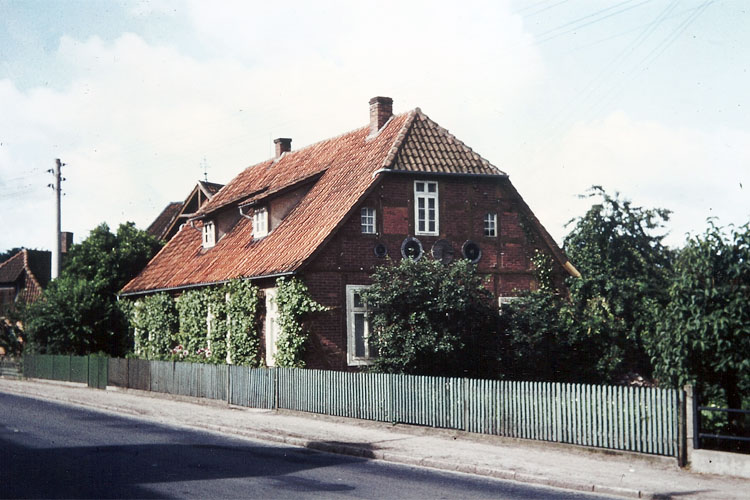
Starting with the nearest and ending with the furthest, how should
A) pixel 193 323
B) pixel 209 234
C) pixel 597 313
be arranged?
pixel 597 313
pixel 193 323
pixel 209 234

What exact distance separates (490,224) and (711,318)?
15253mm

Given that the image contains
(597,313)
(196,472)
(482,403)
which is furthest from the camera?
(597,313)

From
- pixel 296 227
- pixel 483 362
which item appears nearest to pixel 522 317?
pixel 483 362

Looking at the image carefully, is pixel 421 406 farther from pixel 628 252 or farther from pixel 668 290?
pixel 628 252

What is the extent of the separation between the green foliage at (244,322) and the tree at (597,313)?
26.8 ft

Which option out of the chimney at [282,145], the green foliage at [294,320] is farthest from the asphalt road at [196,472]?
the chimney at [282,145]

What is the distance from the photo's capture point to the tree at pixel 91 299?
39.0 meters

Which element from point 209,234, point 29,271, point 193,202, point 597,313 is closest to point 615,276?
point 597,313

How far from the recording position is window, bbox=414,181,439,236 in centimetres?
2773

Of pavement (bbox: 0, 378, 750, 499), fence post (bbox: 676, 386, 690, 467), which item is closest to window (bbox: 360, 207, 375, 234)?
pavement (bbox: 0, 378, 750, 499)

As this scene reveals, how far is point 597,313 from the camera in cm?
2477

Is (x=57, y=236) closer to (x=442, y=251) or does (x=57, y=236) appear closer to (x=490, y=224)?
(x=442, y=251)

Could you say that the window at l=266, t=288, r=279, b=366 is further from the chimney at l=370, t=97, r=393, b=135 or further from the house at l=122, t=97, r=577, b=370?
the chimney at l=370, t=97, r=393, b=135

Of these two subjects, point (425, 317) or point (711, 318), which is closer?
point (711, 318)
